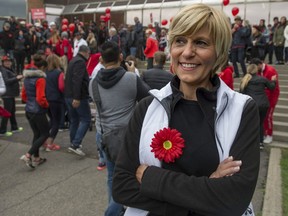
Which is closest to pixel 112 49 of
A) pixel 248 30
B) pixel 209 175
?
pixel 209 175

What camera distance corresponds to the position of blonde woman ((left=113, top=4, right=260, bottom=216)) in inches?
58.2

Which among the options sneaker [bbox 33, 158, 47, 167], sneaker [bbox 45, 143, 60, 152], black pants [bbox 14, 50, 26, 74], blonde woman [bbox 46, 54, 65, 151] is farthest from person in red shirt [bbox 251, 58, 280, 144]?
black pants [bbox 14, 50, 26, 74]

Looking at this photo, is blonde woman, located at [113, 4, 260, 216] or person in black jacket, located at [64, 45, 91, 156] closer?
blonde woman, located at [113, 4, 260, 216]

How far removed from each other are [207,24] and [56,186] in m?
4.10

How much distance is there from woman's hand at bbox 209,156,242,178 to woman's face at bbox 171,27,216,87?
0.39 meters

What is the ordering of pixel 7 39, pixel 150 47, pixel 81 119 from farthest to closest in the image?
pixel 7 39
pixel 150 47
pixel 81 119

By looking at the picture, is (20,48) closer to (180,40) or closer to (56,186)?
(56,186)

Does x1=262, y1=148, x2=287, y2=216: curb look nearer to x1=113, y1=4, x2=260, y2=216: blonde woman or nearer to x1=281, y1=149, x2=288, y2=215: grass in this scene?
x1=281, y1=149, x2=288, y2=215: grass

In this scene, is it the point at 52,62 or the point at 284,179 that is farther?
the point at 52,62

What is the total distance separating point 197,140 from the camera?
1539mm

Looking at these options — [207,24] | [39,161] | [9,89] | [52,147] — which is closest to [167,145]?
[207,24]

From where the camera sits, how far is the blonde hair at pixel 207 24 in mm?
1519

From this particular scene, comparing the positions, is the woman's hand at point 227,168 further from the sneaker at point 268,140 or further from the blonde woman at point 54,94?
the sneaker at point 268,140

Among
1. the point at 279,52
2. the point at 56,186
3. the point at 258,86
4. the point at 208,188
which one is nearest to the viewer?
the point at 208,188
